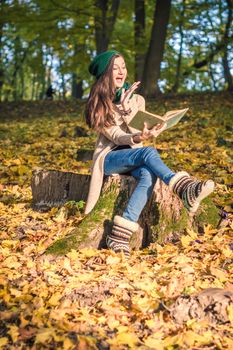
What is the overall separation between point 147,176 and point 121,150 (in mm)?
428

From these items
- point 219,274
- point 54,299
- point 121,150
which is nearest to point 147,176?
point 121,150

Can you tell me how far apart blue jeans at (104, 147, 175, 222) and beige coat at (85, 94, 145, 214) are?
0.16 meters

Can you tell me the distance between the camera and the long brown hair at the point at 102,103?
449 centimetres

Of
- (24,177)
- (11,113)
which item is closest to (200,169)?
(24,177)

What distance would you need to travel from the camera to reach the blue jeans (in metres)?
4.15

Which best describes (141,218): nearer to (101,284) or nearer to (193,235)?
(193,235)

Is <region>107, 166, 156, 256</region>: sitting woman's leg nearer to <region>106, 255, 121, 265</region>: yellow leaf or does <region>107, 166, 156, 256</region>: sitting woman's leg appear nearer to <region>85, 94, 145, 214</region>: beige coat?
<region>106, 255, 121, 265</region>: yellow leaf

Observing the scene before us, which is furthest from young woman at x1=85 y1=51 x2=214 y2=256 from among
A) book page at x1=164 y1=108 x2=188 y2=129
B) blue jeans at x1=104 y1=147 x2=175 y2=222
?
book page at x1=164 y1=108 x2=188 y2=129

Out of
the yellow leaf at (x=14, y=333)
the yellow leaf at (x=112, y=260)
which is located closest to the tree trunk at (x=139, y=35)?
the yellow leaf at (x=112, y=260)

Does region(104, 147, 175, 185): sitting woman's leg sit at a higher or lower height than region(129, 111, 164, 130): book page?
lower

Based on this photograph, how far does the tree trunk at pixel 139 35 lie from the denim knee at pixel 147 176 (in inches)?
451

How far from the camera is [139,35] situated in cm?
1573

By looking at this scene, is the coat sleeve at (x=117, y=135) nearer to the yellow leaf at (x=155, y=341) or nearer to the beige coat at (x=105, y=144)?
the beige coat at (x=105, y=144)

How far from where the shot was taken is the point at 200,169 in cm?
662
